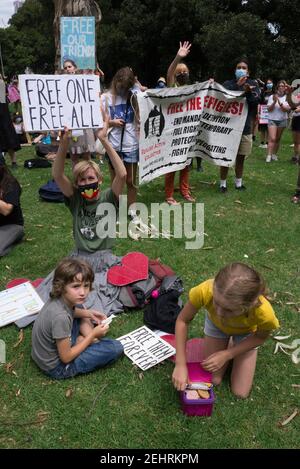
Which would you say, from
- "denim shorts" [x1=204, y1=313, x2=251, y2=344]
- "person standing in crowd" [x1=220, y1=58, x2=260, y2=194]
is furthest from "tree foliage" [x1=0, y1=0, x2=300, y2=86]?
"denim shorts" [x1=204, y1=313, x2=251, y2=344]

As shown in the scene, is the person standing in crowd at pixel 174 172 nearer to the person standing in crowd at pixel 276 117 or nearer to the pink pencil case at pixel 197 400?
the person standing in crowd at pixel 276 117

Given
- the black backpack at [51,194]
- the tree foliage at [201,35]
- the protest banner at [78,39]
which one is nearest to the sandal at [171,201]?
the black backpack at [51,194]

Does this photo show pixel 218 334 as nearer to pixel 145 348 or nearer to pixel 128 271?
pixel 145 348

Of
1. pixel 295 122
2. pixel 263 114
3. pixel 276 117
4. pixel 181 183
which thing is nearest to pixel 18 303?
pixel 181 183

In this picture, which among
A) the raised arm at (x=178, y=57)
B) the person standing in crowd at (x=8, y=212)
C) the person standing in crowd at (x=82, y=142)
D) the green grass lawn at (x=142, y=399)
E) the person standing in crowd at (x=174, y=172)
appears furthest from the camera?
the person standing in crowd at (x=82, y=142)

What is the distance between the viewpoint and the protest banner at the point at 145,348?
3.41m

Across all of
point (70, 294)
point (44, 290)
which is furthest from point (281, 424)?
point (44, 290)

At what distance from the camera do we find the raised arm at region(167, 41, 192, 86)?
6465 mm

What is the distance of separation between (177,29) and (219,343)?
91.3 feet

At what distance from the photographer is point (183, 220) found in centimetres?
656

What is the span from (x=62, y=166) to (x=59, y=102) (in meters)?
0.69

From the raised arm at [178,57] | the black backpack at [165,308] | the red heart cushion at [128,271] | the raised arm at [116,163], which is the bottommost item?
the black backpack at [165,308]

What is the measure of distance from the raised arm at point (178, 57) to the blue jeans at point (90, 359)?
4.80 meters

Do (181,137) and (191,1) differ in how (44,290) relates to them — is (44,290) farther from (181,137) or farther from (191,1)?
(191,1)
